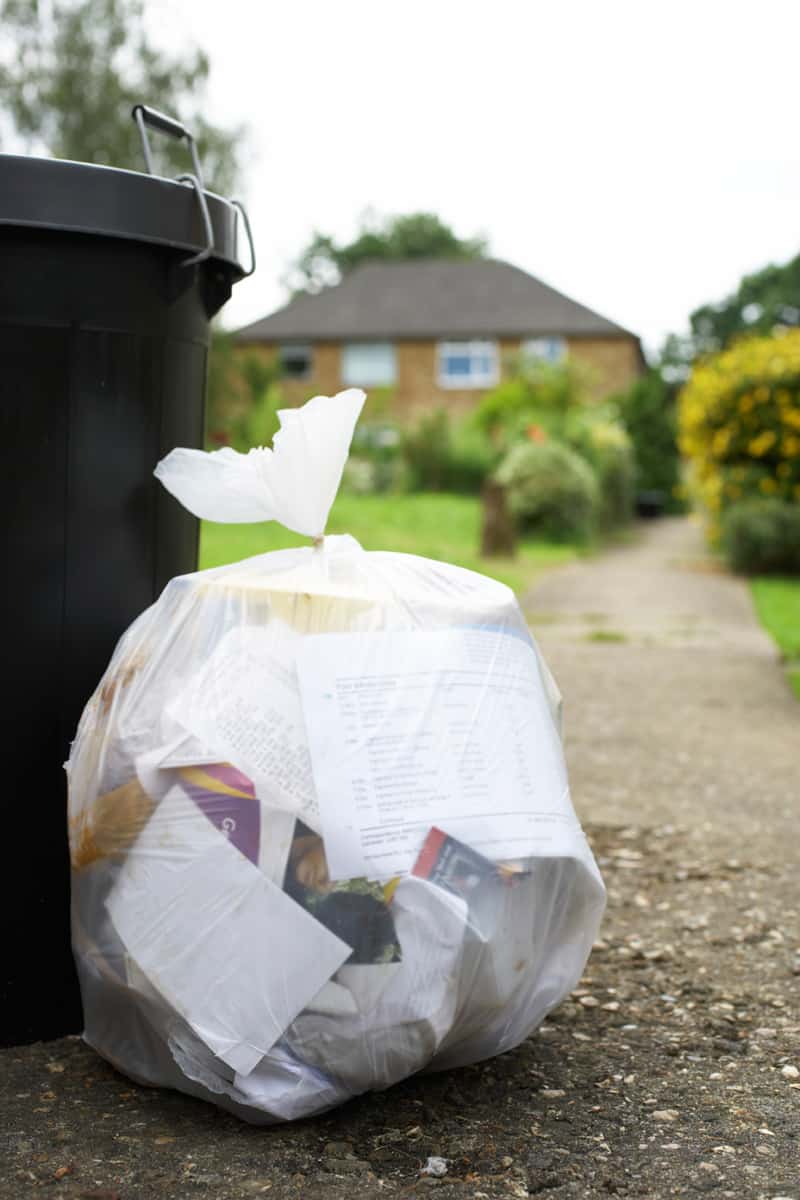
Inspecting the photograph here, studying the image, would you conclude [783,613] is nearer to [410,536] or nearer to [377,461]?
[410,536]

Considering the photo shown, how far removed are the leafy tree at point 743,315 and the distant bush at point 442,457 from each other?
1088 inches

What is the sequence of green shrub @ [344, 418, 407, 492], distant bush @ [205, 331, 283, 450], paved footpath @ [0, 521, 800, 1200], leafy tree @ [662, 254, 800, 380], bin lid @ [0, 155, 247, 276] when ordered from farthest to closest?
1. leafy tree @ [662, 254, 800, 380]
2. distant bush @ [205, 331, 283, 450]
3. green shrub @ [344, 418, 407, 492]
4. bin lid @ [0, 155, 247, 276]
5. paved footpath @ [0, 521, 800, 1200]

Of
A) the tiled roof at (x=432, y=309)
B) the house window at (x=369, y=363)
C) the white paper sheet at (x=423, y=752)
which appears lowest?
the white paper sheet at (x=423, y=752)

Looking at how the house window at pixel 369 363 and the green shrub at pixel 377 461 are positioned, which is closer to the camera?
the green shrub at pixel 377 461

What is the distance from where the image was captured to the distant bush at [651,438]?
104ft

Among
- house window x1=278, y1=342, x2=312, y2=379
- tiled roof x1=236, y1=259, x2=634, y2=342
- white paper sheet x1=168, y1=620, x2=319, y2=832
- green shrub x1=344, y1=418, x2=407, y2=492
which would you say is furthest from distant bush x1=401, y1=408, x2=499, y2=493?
white paper sheet x1=168, y1=620, x2=319, y2=832

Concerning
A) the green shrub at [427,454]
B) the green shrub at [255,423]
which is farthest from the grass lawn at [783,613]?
the green shrub at [427,454]

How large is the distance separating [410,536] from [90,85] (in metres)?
14.0

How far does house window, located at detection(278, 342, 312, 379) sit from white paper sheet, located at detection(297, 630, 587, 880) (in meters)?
36.0

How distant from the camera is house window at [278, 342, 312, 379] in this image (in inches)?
1480

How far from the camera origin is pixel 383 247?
A: 188 ft

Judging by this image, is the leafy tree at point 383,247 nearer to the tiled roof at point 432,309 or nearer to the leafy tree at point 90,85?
the tiled roof at point 432,309

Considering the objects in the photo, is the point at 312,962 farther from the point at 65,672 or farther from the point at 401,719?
the point at 65,672

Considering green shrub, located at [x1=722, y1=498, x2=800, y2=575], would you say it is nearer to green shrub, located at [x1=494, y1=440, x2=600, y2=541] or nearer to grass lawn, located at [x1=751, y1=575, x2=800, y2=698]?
grass lawn, located at [x1=751, y1=575, x2=800, y2=698]
